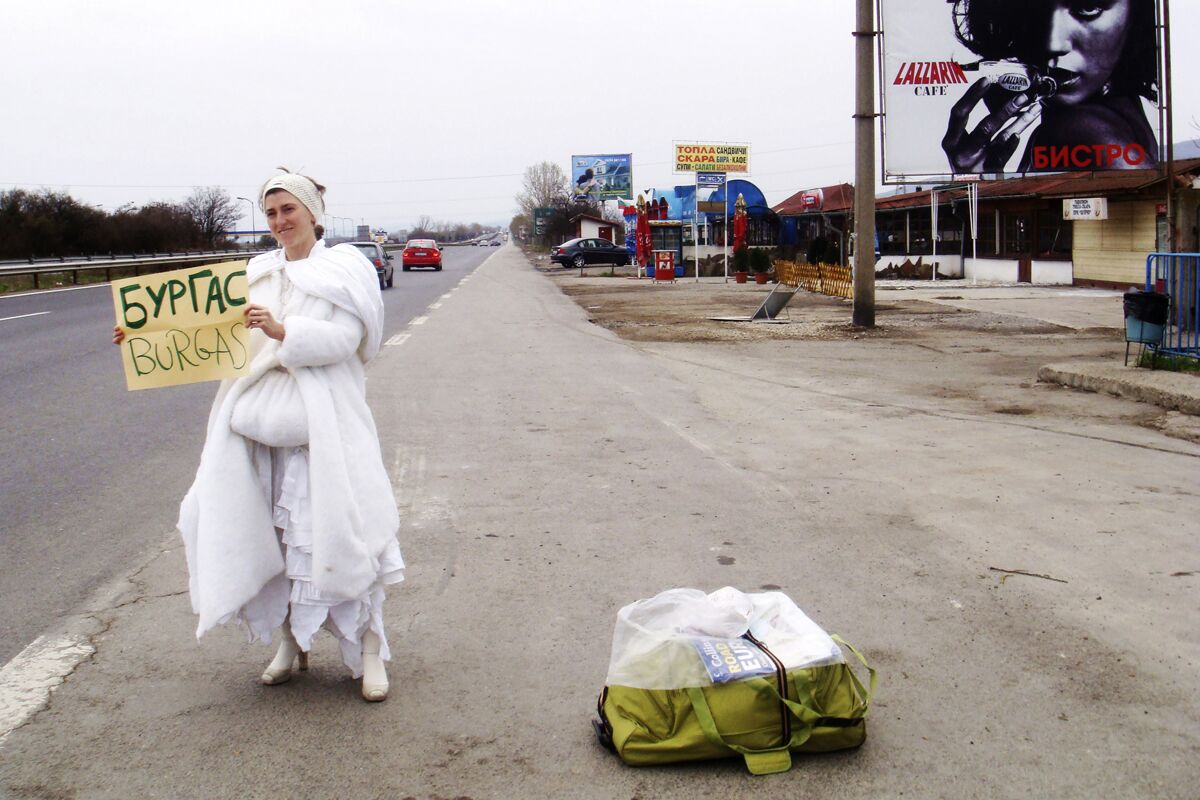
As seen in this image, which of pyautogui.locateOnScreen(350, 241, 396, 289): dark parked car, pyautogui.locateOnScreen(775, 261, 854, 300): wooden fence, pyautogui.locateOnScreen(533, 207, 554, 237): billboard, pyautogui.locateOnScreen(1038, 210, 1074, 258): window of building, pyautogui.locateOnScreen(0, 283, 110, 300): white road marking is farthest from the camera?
pyautogui.locateOnScreen(533, 207, 554, 237): billboard

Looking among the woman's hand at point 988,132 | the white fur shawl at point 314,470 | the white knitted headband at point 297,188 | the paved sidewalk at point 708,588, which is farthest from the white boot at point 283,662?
the woman's hand at point 988,132

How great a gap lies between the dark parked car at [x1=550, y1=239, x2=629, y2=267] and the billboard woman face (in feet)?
120

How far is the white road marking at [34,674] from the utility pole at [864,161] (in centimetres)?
1516

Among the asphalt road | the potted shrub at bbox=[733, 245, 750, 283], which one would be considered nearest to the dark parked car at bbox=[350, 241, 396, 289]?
the potted shrub at bbox=[733, 245, 750, 283]

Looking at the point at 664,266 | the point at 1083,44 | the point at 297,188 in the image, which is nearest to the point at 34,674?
the point at 297,188

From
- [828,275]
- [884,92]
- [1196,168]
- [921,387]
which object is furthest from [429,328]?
[1196,168]

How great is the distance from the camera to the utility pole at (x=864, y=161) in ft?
58.5

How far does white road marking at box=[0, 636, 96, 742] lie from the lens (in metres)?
3.71

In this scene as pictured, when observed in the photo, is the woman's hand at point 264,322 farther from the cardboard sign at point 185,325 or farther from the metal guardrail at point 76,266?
the metal guardrail at point 76,266

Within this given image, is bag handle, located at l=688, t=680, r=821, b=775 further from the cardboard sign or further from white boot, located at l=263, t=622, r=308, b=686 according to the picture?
the cardboard sign

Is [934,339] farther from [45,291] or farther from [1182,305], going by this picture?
[45,291]

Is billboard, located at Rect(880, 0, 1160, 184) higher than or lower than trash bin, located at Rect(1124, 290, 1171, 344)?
higher

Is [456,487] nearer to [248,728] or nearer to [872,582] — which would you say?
[872,582]

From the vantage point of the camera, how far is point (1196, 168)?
2280 cm
